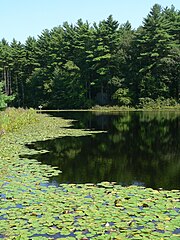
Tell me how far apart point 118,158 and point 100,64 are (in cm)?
3692

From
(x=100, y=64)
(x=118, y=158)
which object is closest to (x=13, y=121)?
(x=118, y=158)

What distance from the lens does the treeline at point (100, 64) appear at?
42625 millimetres

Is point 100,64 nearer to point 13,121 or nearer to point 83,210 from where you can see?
point 13,121

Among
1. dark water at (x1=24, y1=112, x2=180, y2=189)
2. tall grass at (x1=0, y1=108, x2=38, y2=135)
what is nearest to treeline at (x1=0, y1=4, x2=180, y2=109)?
tall grass at (x1=0, y1=108, x2=38, y2=135)

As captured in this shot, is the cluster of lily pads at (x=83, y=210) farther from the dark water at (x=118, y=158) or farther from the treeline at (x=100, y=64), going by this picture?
the treeline at (x=100, y=64)

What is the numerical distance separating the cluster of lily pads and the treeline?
35.2m

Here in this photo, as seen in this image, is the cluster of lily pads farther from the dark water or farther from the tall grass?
the tall grass

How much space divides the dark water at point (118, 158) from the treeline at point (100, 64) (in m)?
26.5

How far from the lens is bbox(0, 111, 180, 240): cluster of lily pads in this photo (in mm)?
5285

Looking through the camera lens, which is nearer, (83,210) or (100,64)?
(83,210)

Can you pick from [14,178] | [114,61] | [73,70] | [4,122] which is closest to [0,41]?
[73,70]

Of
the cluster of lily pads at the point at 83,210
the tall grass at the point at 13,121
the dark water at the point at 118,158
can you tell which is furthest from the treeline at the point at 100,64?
the cluster of lily pads at the point at 83,210

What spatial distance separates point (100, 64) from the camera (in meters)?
47.3

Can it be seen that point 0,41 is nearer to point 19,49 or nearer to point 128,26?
point 19,49
